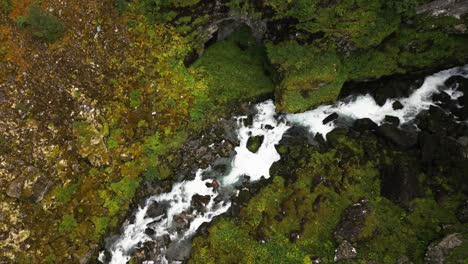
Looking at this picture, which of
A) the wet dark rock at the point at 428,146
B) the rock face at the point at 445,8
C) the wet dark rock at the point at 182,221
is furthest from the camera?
the wet dark rock at the point at 182,221

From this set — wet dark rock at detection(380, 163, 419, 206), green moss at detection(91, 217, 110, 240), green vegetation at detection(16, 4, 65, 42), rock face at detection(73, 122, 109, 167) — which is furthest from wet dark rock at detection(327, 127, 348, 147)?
green vegetation at detection(16, 4, 65, 42)

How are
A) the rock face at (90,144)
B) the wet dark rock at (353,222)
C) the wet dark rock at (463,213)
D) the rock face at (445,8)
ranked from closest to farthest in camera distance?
the rock face at (445,8)
the wet dark rock at (463,213)
the wet dark rock at (353,222)
the rock face at (90,144)

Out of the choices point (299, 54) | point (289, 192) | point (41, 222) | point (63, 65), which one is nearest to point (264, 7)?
point (299, 54)

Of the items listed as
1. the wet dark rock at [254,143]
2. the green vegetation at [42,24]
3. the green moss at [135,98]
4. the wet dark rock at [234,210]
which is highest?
the green vegetation at [42,24]

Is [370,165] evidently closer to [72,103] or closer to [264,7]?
[264,7]

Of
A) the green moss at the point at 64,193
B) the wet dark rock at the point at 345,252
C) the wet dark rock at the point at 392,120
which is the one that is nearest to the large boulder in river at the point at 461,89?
the wet dark rock at the point at 392,120

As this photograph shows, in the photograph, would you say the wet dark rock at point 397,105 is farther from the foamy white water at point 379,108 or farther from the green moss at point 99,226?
the green moss at point 99,226
